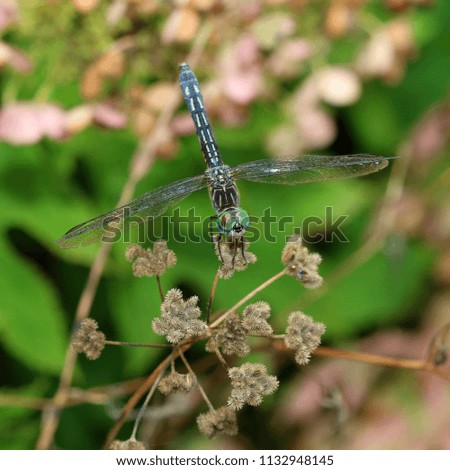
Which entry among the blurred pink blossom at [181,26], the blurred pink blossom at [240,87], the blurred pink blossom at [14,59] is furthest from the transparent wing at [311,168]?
the blurred pink blossom at [14,59]

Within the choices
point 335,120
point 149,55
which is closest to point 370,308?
point 335,120

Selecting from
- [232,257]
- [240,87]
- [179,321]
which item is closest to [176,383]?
[179,321]

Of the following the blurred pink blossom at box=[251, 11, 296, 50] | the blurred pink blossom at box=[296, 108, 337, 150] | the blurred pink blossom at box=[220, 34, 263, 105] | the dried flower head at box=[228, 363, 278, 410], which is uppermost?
the blurred pink blossom at box=[251, 11, 296, 50]

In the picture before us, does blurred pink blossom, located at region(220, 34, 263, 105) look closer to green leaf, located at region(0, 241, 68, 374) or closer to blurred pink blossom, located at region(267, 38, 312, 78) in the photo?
blurred pink blossom, located at region(267, 38, 312, 78)

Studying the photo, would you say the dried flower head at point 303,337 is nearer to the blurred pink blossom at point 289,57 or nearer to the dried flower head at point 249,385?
the dried flower head at point 249,385

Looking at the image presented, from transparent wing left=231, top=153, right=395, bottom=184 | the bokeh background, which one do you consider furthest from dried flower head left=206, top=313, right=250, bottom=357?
transparent wing left=231, top=153, right=395, bottom=184

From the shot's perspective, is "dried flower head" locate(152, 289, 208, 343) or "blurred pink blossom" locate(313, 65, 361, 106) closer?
"dried flower head" locate(152, 289, 208, 343)
